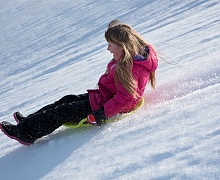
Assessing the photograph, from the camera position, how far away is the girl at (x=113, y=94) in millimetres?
2828

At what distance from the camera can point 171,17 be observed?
7895 mm

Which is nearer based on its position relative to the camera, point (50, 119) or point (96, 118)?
point (96, 118)

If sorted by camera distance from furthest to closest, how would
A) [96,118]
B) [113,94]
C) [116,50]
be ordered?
[113,94] < [116,50] < [96,118]

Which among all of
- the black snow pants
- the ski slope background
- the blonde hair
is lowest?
the ski slope background

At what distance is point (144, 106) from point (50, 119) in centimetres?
71

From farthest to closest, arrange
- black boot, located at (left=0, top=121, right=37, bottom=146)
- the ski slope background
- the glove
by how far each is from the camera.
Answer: black boot, located at (left=0, top=121, right=37, bottom=146) → the glove → the ski slope background

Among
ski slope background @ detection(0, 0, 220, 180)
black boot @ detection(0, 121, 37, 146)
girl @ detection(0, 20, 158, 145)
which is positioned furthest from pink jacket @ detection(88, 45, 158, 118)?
black boot @ detection(0, 121, 37, 146)

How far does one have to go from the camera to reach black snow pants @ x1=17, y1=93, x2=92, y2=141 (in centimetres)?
296

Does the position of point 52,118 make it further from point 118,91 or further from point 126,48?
point 126,48

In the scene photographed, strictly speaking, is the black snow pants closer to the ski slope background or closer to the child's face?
the ski slope background

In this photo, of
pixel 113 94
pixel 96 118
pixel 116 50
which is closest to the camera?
pixel 96 118

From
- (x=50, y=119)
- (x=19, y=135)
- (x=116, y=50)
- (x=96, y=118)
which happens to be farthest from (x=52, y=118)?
(x=116, y=50)

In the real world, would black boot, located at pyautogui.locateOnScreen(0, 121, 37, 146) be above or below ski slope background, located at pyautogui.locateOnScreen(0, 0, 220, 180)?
above

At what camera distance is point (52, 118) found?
9.76 feet
